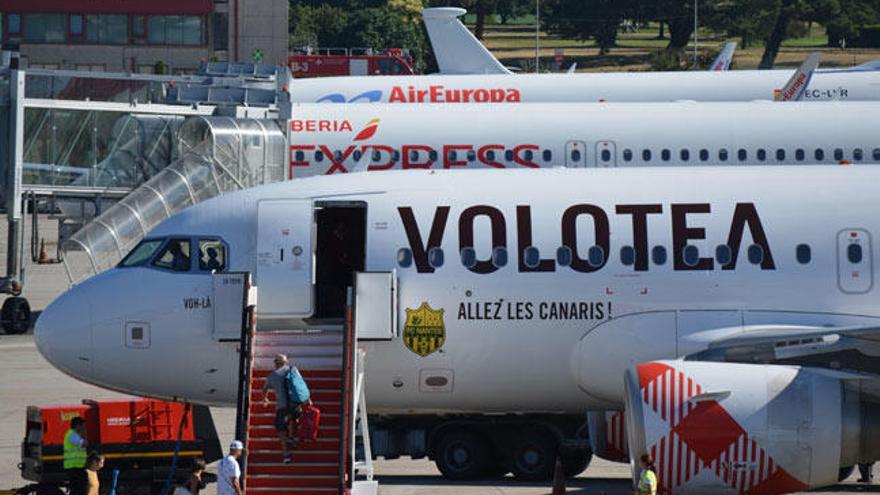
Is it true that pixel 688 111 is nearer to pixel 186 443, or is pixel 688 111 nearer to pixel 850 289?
pixel 850 289

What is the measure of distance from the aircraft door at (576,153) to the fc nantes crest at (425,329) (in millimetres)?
19014

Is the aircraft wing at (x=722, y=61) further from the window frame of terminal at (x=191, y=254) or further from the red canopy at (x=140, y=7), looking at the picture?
the red canopy at (x=140, y=7)

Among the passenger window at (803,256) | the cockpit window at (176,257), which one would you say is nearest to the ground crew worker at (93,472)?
the cockpit window at (176,257)

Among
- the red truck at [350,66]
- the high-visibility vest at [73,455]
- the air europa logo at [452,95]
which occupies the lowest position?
the high-visibility vest at [73,455]

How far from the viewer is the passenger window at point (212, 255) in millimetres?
27188

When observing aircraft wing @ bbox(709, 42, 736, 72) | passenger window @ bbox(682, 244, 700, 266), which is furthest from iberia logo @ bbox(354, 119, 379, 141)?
aircraft wing @ bbox(709, 42, 736, 72)

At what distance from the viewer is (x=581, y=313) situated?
26609 mm

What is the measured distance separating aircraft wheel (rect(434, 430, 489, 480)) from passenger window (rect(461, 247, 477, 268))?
3.16 m

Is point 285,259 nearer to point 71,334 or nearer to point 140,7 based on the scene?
point 71,334

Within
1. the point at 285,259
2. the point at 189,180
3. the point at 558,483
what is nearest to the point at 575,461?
the point at 558,483

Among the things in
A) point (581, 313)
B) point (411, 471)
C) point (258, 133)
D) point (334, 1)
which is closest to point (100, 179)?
point (258, 133)

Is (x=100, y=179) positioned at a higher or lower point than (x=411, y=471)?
higher

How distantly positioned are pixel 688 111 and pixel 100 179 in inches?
624

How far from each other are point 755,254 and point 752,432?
136 inches
